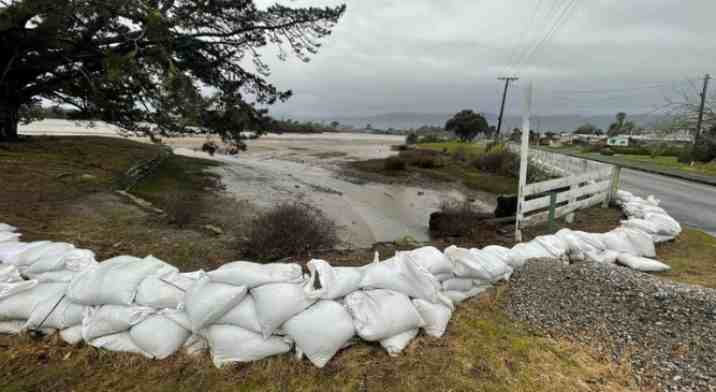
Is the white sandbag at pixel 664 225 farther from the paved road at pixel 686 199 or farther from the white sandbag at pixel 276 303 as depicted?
the white sandbag at pixel 276 303

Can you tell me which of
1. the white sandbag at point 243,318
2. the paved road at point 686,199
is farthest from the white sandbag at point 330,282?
the paved road at point 686,199

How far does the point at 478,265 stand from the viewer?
2.72 metres

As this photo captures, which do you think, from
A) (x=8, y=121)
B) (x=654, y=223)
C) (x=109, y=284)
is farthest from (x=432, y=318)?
(x=8, y=121)

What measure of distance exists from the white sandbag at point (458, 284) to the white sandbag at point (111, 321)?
7.71ft

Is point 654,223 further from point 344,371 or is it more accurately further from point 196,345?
point 196,345

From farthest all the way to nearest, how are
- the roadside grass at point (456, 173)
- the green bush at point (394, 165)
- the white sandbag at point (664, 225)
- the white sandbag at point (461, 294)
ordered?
the green bush at point (394, 165) < the roadside grass at point (456, 173) < the white sandbag at point (664, 225) < the white sandbag at point (461, 294)

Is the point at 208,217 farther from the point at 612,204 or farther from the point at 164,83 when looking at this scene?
the point at 612,204

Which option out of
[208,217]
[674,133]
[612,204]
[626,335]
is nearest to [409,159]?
[674,133]

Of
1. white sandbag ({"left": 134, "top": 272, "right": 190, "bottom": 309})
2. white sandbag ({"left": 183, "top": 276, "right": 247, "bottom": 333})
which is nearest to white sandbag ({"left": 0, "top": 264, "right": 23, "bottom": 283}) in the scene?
white sandbag ({"left": 134, "top": 272, "right": 190, "bottom": 309})

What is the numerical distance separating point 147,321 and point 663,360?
3.44 meters

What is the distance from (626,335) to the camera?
7.09 feet

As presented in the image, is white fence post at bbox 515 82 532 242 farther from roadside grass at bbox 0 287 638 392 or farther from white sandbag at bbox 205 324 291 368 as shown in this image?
white sandbag at bbox 205 324 291 368

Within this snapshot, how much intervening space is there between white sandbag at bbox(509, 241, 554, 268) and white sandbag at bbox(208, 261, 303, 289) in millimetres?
2307

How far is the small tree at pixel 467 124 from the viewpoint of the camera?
52.2 metres
